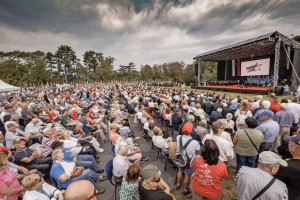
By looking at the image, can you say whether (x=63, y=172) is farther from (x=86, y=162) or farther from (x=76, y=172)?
(x=86, y=162)

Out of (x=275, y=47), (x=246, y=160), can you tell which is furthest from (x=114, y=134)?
(x=275, y=47)

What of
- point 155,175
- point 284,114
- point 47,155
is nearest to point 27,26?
point 47,155

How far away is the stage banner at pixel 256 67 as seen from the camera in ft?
67.7

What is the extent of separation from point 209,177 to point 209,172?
8cm

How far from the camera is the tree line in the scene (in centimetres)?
4206

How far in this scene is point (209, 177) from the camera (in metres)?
2.04

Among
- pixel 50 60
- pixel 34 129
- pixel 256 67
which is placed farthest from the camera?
pixel 50 60

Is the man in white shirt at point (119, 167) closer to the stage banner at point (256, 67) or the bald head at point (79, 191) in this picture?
the bald head at point (79, 191)

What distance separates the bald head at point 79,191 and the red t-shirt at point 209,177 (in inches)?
54.5

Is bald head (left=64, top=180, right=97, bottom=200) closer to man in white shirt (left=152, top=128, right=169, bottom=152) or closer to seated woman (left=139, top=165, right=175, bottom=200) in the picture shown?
seated woman (left=139, top=165, right=175, bottom=200)

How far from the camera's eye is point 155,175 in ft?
5.97

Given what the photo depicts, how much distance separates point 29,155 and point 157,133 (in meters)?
3.08

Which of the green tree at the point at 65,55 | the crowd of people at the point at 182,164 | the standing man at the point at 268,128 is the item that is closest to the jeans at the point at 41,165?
the crowd of people at the point at 182,164

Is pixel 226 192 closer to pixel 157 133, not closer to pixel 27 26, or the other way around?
pixel 157 133
